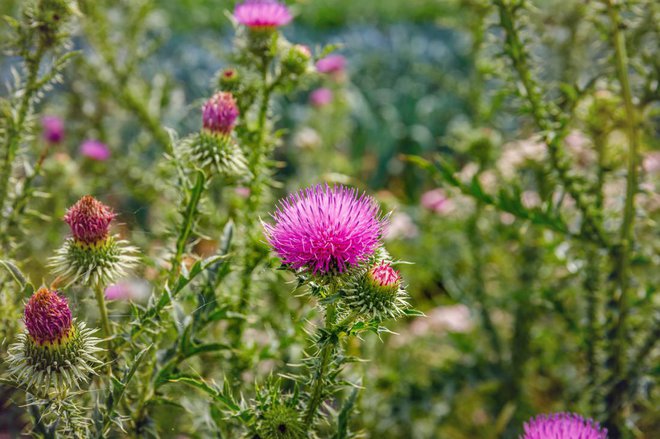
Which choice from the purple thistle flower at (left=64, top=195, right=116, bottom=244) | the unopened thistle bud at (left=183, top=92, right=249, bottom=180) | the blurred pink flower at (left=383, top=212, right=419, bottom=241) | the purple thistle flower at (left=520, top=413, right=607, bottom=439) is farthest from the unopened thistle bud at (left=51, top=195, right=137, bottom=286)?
the blurred pink flower at (left=383, top=212, right=419, bottom=241)

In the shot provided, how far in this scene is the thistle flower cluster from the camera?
1304 mm

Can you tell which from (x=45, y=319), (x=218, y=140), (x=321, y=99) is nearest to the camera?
(x=45, y=319)

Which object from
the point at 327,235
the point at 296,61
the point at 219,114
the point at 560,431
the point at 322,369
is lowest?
the point at 560,431

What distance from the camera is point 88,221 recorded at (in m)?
1.44

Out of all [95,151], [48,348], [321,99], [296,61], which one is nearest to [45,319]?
[48,348]

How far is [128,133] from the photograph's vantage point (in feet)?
16.7

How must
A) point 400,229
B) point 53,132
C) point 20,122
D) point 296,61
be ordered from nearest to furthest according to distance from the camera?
A: point 20,122 < point 296,61 < point 53,132 < point 400,229

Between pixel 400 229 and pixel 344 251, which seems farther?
pixel 400 229

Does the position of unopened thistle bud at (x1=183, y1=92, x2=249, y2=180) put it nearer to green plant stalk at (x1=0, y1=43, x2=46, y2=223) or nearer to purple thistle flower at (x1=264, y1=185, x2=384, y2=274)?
purple thistle flower at (x1=264, y1=185, x2=384, y2=274)

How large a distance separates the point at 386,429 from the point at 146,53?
6.74 ft

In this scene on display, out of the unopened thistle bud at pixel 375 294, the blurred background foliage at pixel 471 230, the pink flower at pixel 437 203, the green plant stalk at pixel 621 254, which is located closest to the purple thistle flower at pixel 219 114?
the blurred background foliage at pixel 471 230

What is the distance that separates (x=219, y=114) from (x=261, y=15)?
42 cm

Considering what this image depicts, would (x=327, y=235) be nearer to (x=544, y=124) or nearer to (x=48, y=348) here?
(x=48, y=348)

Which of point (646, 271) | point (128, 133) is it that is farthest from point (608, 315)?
point (128, 133)
